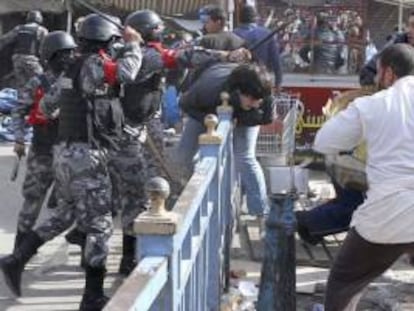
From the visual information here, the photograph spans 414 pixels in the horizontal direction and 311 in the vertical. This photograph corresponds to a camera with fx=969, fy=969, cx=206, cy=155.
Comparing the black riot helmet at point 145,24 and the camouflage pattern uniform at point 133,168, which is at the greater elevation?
the black riot helmet at point 145,24

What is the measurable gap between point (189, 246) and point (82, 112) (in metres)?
2.28

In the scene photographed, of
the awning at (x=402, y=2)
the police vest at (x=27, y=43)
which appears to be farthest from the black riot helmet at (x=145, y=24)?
the awning at (x=402, y=2)

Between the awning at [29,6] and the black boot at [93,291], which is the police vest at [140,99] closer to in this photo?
the black boot at [93,291]

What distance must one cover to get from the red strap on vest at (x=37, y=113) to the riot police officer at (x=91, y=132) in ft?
2.32

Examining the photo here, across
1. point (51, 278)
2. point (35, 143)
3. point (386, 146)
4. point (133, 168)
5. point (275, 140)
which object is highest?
point (386, 146)

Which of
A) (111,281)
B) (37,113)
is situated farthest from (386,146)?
(37,113)

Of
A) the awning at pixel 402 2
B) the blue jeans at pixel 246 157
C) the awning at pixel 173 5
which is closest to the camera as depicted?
the blue jeans at pixel 246 157

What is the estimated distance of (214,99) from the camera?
6820 mm

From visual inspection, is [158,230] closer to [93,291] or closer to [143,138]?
[93,291]

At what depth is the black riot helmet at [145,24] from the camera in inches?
273

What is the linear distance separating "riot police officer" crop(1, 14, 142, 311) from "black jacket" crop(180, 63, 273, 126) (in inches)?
42.1

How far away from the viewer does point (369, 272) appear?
193 inches

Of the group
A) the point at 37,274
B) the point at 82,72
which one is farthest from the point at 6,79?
the point at 82,72

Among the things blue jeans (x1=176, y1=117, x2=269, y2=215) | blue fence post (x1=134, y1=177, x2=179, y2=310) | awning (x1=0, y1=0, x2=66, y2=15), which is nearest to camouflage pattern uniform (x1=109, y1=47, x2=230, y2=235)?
Answer: blue jeans (x1=176, y1=117, x2=269, y2=215)
